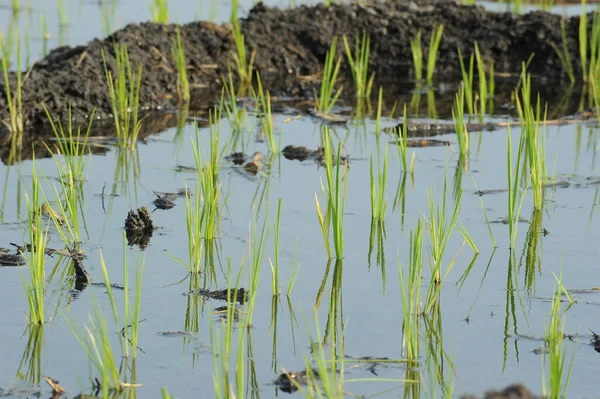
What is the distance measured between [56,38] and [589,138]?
4.94 metres

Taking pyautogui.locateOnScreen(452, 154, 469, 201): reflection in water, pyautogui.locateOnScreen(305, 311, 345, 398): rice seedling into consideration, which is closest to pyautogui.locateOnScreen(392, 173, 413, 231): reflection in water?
pyautogui.locateOnScreen(452, 154, 469, 201): reflection in water

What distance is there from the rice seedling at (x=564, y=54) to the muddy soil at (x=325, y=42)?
6 centimetres

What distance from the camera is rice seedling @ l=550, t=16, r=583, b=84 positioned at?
26.2ft

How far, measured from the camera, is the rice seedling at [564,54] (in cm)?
799

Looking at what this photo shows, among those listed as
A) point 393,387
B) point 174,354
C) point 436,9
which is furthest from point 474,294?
point 436,9

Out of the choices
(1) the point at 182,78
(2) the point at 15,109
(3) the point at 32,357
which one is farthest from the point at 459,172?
(3) the point at 32,357

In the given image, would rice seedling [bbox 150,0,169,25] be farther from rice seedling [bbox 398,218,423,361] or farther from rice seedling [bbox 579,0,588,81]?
rice seedling [bbox 398,218,423,361]

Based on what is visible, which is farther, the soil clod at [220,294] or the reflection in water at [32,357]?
the soil clod at [220,294]

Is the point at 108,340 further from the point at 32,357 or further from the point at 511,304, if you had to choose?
the point at 511,304

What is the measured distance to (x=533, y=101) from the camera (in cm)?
726

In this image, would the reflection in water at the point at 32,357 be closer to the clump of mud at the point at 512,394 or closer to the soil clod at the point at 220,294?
the soil clod at the point at 220,294

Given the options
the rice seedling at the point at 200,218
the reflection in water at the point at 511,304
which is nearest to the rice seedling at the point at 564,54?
the reflection in water at the point at 511,304

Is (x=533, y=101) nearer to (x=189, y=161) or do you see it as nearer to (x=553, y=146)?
(x=553, y=146)

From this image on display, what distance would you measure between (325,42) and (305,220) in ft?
12.9
